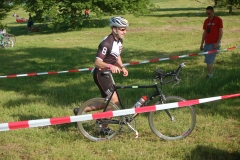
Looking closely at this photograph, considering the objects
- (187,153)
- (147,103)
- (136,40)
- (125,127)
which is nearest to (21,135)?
(125,127)

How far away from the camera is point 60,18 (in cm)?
3184

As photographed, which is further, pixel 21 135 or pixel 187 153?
pixel 21 135

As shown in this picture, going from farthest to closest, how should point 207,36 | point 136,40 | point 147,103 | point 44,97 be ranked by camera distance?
point 136,40 < point 207,36 < point 44,97 < point 147,103

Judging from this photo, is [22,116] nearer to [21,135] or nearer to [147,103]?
[21,135]

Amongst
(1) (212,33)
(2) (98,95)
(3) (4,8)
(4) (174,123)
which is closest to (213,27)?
(1) (212,33)

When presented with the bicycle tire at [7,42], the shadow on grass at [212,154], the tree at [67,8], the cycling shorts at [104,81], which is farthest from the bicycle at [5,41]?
the shadow on grass at [212,154]

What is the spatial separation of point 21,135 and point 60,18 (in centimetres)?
2685

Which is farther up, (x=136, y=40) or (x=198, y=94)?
(x=198, y=94)

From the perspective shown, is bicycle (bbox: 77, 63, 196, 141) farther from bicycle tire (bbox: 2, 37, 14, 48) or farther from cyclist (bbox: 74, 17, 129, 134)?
bicycle tire (bbox: 2, 37, 14, 48)

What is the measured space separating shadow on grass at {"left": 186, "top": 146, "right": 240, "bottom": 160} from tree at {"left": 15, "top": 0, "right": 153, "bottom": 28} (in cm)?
2765

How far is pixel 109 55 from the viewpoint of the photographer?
18.3ft

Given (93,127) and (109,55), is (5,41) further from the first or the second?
(109,55)

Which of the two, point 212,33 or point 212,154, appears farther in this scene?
point 212,33

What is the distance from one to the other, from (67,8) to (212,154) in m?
29.7
